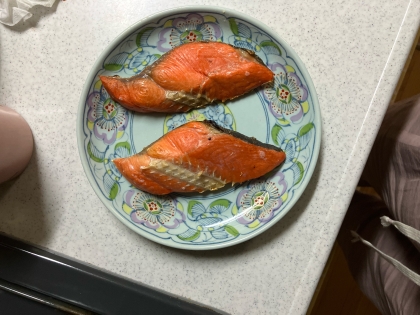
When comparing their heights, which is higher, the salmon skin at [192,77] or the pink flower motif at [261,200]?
the salmon skin at [192,77]

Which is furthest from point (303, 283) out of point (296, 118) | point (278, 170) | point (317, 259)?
point (296, 118)

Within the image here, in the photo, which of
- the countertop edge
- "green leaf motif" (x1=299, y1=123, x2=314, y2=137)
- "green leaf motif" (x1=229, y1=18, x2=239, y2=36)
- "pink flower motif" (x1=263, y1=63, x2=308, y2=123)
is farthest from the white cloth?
the countertop edge

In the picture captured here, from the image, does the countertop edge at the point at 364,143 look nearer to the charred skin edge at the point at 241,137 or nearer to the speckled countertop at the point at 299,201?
the speckled countertop at the point at 299,201

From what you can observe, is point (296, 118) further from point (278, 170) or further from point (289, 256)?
point (289, 256)

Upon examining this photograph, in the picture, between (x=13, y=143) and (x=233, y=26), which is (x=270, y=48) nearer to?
(x=233, y=26)

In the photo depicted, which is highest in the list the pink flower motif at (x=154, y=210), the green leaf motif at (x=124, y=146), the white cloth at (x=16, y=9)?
the white cloth at (x=16, y=9)

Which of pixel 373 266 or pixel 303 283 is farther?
pixel 373 266

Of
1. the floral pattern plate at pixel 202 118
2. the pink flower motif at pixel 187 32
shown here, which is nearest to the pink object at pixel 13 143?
the floral pattern plate at pixel 202 118
